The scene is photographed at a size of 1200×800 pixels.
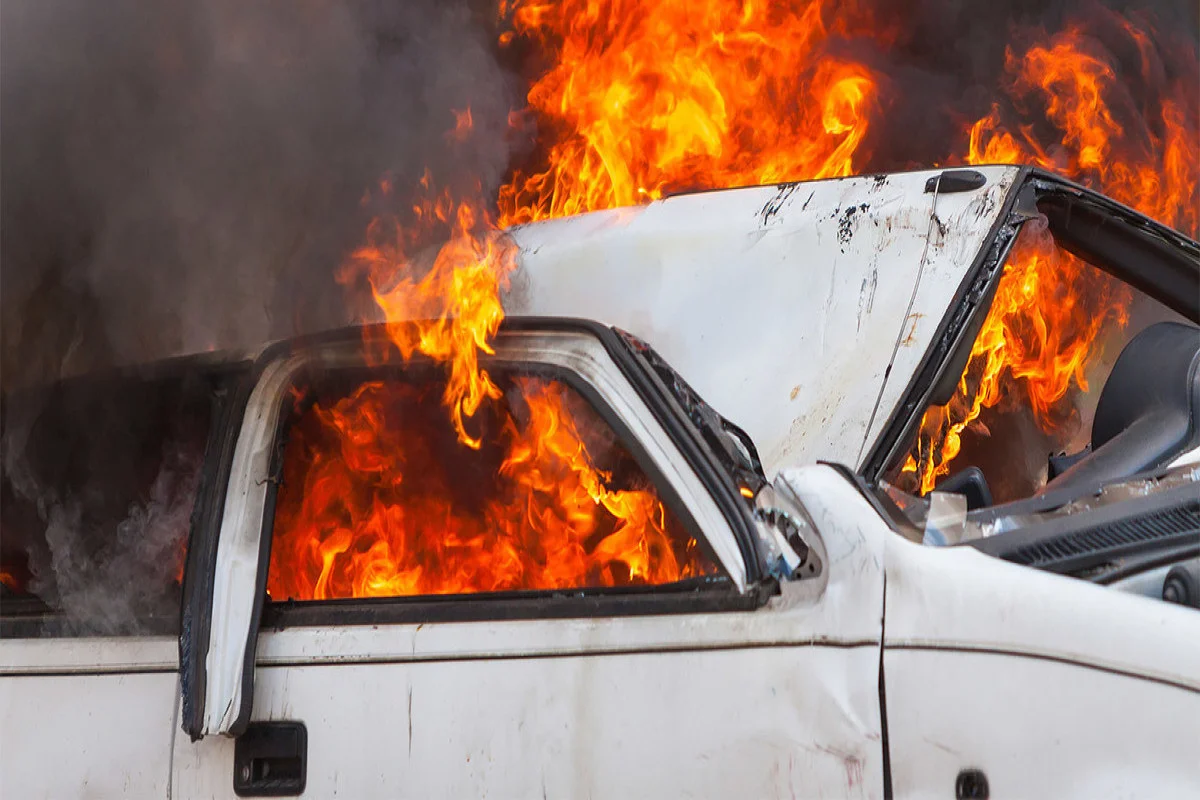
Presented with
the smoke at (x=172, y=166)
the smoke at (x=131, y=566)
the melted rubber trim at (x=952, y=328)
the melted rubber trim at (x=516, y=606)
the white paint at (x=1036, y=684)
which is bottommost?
the white paint at (x=1036, y=684)

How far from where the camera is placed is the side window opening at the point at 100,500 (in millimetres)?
2744

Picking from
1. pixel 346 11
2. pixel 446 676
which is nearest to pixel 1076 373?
pixel 446 676

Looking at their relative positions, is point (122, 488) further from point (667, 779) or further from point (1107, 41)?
point (1107, 41)

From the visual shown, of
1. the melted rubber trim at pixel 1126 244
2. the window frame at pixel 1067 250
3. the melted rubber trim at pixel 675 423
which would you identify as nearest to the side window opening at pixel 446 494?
the melted rubber trim at pixel 675 423

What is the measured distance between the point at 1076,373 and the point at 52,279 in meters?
4.61

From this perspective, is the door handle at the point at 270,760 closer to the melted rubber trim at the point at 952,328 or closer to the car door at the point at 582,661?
the car door at the point at 582,661

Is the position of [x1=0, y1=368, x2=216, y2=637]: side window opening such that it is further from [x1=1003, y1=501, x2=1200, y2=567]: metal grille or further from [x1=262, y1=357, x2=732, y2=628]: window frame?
[x1=1003, y1=501, x2=1200, y2=567]: metal grille

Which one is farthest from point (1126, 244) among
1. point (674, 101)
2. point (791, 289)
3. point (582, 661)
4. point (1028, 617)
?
point (582, 661)

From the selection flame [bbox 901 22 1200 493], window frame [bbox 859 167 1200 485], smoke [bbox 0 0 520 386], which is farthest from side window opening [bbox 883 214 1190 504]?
smoke [bbox 0 0 520 386]

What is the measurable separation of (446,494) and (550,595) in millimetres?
445

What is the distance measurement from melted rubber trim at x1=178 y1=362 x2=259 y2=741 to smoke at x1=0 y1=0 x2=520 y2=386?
7.57ft

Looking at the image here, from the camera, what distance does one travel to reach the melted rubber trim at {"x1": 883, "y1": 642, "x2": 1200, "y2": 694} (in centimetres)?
204

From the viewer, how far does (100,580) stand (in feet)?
9.30

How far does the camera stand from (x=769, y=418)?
376cm
